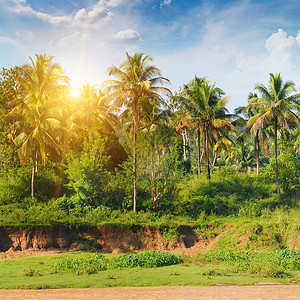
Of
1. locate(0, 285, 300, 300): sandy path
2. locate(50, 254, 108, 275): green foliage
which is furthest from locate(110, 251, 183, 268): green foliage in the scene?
locate(0, 285, 300, 300): sandy path

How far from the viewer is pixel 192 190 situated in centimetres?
2900

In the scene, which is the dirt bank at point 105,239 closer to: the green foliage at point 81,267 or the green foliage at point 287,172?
the green foliage at point 81,267

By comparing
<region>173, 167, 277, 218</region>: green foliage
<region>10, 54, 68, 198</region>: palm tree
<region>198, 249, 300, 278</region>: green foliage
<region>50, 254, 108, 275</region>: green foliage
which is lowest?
<region>198, 249, 300, 278</region>: green foliage

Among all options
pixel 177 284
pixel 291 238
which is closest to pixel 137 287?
pixel 177 284

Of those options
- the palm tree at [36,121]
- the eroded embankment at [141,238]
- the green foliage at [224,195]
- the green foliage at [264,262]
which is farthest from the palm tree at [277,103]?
the palm tree at [36,121]

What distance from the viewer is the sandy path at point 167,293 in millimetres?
9844

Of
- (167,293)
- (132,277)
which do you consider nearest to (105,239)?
(132,277)

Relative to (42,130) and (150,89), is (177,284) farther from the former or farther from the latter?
(150,89)

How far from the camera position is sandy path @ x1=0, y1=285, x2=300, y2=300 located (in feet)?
32.3

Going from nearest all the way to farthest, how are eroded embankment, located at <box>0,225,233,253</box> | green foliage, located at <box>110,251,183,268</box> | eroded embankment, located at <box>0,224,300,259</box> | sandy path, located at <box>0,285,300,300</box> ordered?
sandy path, located at <box>0,285,300,300</box>
green foliage, located at <box>110,251,183,268</box>
eroded embankment, located at <box>0,224,300,259</box>
eroded embankment, located at <box>0,225,233,253</box>

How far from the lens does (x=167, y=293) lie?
34.3 ft

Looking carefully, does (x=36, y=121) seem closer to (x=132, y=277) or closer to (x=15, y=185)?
(x=15, y=185)

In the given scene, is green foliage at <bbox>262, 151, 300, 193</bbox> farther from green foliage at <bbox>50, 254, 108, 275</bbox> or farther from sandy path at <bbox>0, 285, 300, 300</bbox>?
green foliage at <bbox>50, 254, 108, 275</bbox>

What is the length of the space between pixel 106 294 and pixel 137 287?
5.26 feet
